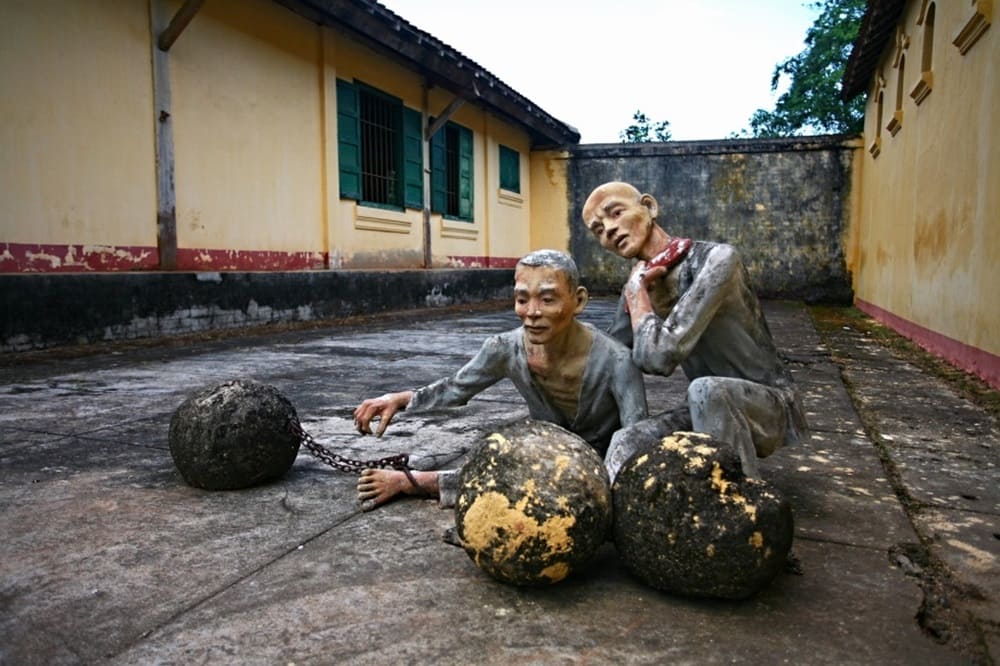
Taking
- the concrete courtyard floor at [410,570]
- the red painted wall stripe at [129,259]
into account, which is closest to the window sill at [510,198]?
the red painted wall stripe at [129,259]

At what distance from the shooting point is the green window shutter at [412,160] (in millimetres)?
11985

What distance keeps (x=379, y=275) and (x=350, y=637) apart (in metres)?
9.46

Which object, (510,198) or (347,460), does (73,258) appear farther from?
(510,198)

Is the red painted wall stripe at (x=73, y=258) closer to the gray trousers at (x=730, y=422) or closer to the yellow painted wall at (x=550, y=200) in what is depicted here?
the gray trousers at (x=730, y=422)

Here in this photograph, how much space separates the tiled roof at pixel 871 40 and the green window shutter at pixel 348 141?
7074 millimetres

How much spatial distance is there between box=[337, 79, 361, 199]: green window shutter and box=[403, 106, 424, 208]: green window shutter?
1.21 meters

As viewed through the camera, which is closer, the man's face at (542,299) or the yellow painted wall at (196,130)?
the man's face at (542,299)

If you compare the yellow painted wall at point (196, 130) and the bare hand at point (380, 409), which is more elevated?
the yellow painted wall at point (196, 130)

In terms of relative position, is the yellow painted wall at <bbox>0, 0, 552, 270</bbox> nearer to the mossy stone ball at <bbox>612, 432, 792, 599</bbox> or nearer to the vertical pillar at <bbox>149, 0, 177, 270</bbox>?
the vertical pillar at <bbox>149, 0, 177, 270</bbox>

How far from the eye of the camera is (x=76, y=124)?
22.4 ft

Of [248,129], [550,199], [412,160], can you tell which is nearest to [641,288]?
[248,129]

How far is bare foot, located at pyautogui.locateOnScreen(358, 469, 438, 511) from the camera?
2529 mm

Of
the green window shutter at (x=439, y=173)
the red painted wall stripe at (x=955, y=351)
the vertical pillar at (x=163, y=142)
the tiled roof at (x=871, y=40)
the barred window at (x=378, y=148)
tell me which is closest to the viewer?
the red painted wall stripe at (x=955, y=351)

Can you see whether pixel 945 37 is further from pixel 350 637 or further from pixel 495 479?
pixel 350 637
